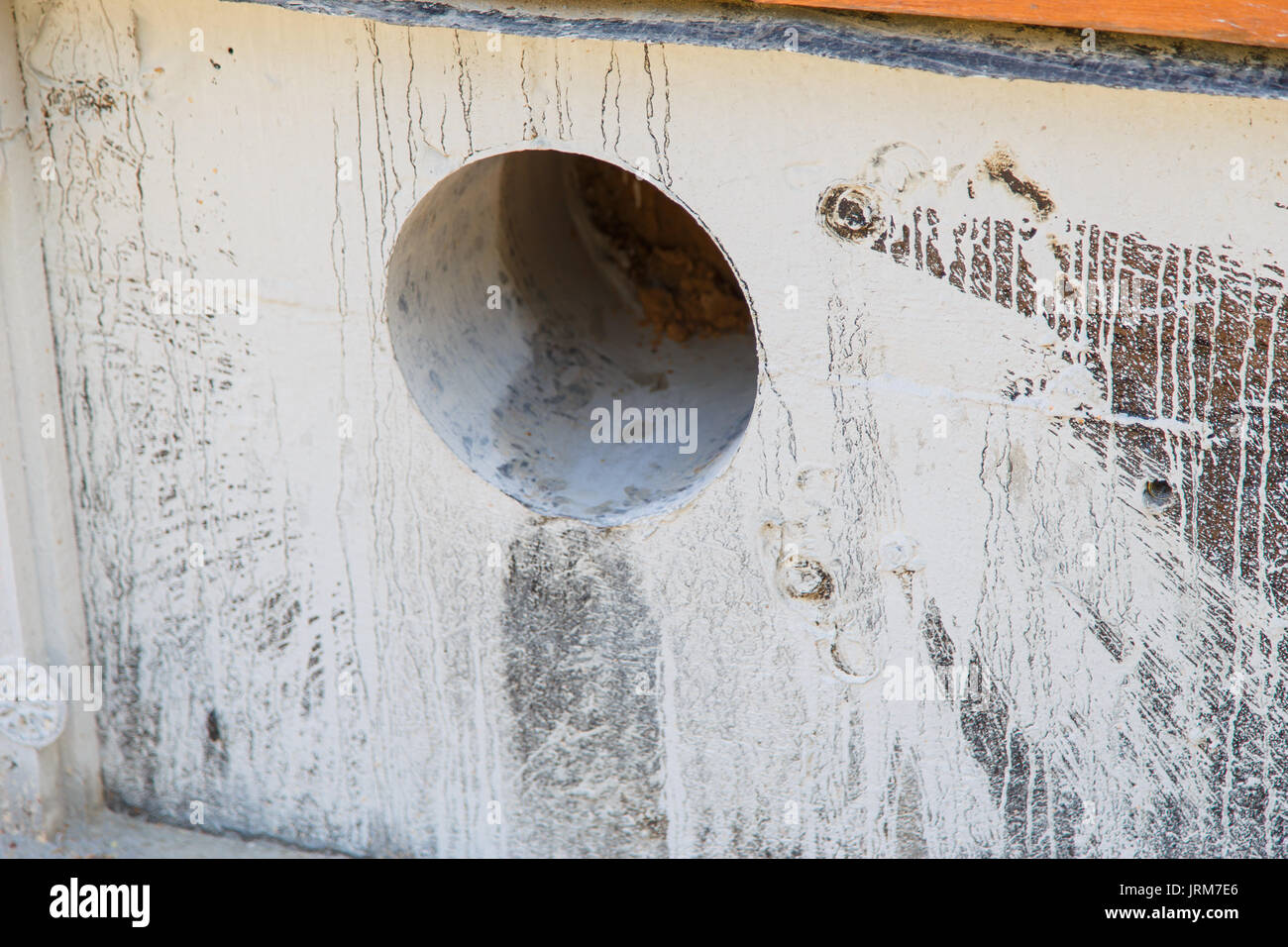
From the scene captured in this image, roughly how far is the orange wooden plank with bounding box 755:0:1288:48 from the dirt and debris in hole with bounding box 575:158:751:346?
2366mm

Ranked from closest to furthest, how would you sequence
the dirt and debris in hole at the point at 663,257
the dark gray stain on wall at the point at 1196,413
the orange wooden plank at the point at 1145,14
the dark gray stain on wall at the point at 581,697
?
the orange wooden plank at the point at 1145,14, the dark gray stain on wall at the point at 1196,413, the dark gray stain on wall at the point at 581,697, the dirt and debris in hole at the point at 663,257

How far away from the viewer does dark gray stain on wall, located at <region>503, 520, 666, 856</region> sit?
3420 millimetres

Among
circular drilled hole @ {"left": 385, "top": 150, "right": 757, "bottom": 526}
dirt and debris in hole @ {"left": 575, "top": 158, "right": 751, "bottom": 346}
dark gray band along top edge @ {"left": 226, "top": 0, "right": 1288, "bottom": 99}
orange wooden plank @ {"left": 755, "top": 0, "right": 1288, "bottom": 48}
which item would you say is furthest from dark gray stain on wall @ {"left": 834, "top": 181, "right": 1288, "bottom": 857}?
dirt and debris in hole @ {"left": 575, "top": 158, "right": 751, "bottom": 346}

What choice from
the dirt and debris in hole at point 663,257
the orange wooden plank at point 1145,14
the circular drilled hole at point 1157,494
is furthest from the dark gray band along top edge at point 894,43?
the dirt and debris in hole at point 663,257

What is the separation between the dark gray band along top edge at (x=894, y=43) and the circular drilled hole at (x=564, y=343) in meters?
0.62

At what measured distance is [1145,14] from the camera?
2.28 meters

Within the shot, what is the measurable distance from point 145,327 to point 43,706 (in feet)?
3.83

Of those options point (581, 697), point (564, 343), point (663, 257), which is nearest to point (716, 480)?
point (581, 697)

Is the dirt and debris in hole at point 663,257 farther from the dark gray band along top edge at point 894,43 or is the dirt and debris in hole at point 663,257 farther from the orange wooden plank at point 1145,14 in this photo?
the orange wooden plank at point 1145,14

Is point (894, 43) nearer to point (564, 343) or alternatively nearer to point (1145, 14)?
point (1145, 14)

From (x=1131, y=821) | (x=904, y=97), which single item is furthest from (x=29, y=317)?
(x=1131, y=821)

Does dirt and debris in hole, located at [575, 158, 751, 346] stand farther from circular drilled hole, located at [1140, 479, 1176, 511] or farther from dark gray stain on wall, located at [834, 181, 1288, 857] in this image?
circular drilled hole, located at [1140, 479, 1176, 511]

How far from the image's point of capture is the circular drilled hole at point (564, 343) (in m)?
3.47

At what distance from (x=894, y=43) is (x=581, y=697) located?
1874mm
